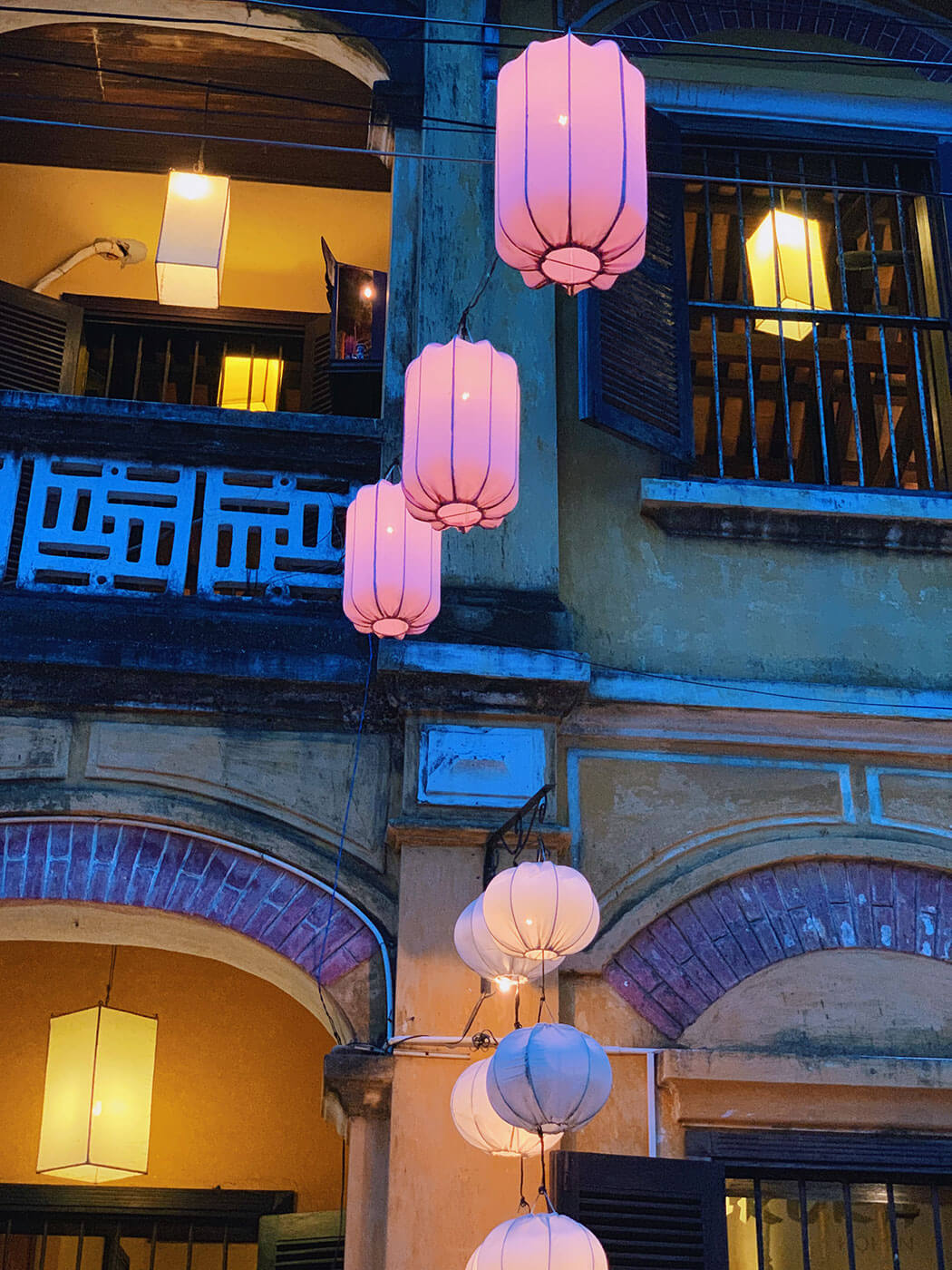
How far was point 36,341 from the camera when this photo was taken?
8.36m

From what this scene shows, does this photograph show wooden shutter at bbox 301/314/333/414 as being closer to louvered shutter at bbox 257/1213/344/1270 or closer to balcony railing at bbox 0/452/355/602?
balcony railing at bbox 0/452/355/602

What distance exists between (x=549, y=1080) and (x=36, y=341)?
5.25m

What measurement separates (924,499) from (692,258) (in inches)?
99.0

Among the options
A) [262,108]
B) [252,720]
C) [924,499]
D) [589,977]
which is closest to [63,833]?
[252,720]

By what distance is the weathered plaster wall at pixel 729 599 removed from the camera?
6.66 metres

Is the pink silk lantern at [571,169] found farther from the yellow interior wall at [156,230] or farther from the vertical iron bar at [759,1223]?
the yellow interior wall at [156,230]

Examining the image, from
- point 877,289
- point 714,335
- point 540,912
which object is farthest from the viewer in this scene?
point 877,289

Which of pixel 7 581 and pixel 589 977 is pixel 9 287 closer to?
pixel 7 581

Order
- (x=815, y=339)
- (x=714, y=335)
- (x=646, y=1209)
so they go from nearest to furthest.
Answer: (x=646, y=1209)
(x=815, y=339)
(x=714, y=335)

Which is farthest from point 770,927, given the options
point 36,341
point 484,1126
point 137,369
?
point 137,369

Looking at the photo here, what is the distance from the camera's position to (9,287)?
833 cm

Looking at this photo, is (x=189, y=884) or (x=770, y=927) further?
(x=770, y=927)

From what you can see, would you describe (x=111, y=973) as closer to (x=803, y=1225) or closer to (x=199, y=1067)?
(x=199, y=1067)

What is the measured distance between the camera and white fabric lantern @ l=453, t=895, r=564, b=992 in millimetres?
5223
